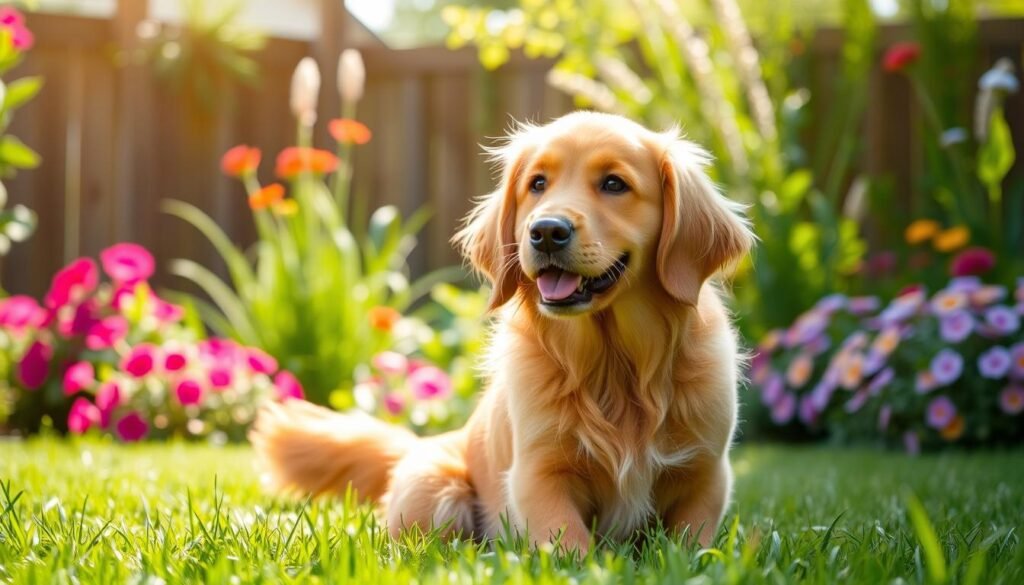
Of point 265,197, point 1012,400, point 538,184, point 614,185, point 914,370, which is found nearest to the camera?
point 614,185

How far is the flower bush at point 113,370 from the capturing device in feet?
16.8

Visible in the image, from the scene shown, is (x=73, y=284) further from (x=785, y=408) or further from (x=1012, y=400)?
(x=1012, y=400)

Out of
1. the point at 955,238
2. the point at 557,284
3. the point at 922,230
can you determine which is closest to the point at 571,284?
the point at 557,284

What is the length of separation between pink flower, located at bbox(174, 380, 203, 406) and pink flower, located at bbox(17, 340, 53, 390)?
2.21 feet

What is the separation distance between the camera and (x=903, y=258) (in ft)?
21.6

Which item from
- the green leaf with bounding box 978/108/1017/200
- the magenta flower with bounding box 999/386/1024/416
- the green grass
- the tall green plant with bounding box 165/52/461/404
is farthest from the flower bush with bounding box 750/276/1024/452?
the tall green plant with bounding box 165/52/461/404

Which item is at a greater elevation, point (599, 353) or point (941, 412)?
point (599, 353)

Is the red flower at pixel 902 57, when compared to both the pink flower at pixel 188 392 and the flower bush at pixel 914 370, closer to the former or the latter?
the flower bush at pixel 914 370

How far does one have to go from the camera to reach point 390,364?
217 inches

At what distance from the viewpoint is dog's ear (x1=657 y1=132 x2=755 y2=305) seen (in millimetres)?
2469

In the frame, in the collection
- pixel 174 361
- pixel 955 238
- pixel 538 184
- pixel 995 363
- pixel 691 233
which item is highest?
pixel 538 184

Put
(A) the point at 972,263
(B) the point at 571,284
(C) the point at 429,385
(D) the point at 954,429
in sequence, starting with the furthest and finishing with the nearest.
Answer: (A) the point at 972,263
(C) the point at 429,385
(D) the point at 954,429
(B) the point at 571,284

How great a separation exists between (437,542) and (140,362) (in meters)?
3.31

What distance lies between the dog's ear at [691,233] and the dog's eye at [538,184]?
29 centimetres
